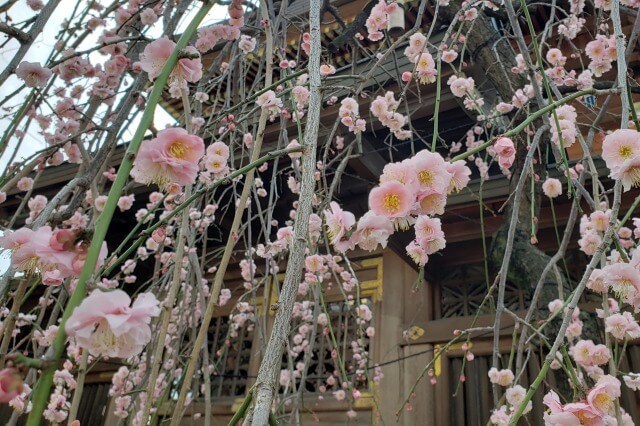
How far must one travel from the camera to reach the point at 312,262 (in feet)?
6.84

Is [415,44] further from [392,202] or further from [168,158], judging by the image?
[168,158]

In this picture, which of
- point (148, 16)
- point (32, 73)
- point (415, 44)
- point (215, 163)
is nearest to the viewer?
point (215, 163)

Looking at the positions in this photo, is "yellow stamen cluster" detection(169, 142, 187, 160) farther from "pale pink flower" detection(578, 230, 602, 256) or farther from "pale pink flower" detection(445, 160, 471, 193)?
"pale pink flower" detection(578, 230, 602, 256)

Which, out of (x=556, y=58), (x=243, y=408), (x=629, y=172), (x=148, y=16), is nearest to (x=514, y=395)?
(x=629, y=172)

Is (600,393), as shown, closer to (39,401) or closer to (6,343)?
(39,401)

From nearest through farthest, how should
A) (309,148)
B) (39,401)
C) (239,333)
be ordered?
(39,401), (309,148), (239,333)

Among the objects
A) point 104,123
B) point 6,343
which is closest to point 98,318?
point 6,343

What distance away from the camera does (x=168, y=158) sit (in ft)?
2.97

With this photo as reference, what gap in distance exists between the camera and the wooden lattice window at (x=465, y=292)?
3.19 metres

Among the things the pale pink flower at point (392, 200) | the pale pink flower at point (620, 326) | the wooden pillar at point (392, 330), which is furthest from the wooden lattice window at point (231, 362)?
the pale pink flower at point (392, 200)

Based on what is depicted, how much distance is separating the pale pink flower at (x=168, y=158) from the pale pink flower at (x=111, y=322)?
28 centimetres

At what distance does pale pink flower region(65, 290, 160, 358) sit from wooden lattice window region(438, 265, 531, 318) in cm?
273

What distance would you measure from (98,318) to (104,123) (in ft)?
6.35

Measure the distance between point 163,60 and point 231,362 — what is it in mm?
3029
